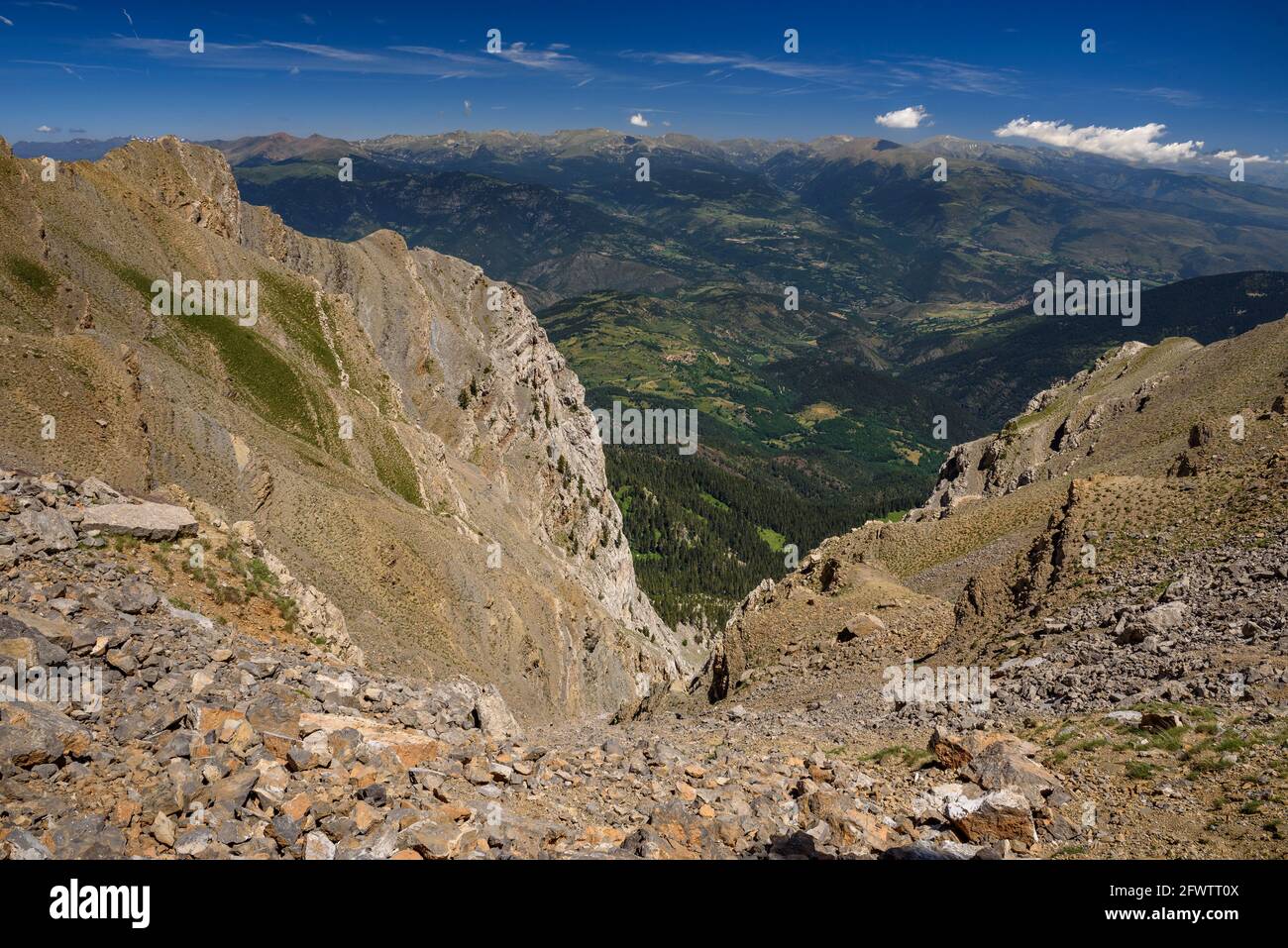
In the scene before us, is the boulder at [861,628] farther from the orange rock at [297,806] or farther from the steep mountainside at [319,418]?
the orange rock at [297,806]

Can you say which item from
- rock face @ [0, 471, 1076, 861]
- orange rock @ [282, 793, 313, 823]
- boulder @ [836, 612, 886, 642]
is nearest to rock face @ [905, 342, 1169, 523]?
boulder @ [836, 612, 886, 642]

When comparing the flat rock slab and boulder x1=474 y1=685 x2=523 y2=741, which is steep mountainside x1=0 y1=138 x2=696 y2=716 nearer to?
the flat rock slab

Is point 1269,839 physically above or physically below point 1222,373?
below

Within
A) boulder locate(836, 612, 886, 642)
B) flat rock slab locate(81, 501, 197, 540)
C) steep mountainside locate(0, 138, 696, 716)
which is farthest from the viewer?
steep mountainside locate(0, 138, 696, 716)

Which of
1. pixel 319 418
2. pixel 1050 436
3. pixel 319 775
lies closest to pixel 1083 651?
pixel 319 775

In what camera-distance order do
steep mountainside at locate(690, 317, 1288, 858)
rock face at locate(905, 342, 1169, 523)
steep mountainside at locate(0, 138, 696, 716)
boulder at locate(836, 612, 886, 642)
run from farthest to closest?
rock face at locate(905, 342, 1169, 523), steep mountainside at locate(0, 138, 696, 716), boulder at locate(836, 612, 886, 642), steep mountainside at locate(690, 317, 1288, 858)
